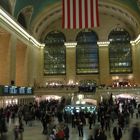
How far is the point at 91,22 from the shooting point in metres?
21.7

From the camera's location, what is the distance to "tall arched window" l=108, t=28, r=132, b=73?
41.5m

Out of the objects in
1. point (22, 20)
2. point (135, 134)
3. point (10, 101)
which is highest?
point (22, 20)

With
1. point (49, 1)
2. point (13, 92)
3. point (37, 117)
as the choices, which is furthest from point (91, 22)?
point (49, 1)

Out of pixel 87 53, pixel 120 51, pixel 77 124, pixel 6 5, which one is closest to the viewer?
pixel 77 124

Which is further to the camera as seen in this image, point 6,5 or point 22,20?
point 22,20

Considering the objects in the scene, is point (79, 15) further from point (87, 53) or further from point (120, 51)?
point (120, 51)

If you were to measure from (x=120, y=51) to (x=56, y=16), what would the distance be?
10.2 m

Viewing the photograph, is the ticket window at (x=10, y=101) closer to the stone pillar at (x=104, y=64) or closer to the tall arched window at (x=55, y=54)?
the tall arched window at (x=55, y=54)

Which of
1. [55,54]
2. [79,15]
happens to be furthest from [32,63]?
[79,15]

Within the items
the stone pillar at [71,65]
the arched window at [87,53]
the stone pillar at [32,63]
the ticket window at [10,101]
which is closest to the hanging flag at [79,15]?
the ticket window at [10,101]

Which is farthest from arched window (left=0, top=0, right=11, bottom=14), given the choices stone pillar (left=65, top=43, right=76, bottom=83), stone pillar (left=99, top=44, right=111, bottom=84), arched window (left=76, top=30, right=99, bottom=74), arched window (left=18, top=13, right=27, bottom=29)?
stone pillar (left=99, top=44, right=111, bottom=84)

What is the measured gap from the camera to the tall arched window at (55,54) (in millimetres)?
42219

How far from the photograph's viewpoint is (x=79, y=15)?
2191 cm

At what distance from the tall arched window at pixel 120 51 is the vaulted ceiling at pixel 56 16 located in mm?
904
